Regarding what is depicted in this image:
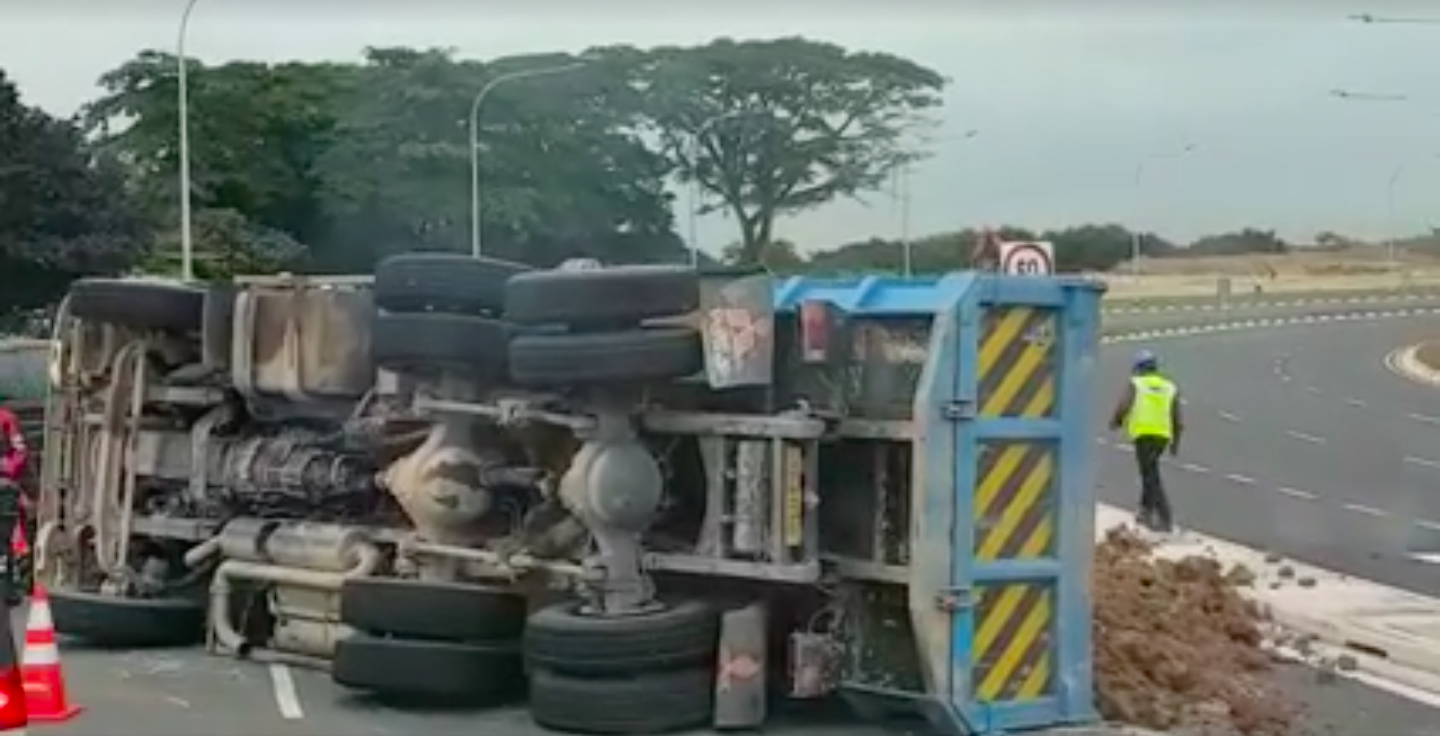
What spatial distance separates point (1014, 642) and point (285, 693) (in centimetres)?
337

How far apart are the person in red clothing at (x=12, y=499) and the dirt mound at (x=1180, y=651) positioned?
A: 6.50 m

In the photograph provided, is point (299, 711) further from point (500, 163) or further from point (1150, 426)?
point (500, 163)

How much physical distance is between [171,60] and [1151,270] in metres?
53.4

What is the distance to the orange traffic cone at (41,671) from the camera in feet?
32.6

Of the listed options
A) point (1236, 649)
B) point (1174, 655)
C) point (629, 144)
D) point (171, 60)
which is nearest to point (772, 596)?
point (1174, 655)

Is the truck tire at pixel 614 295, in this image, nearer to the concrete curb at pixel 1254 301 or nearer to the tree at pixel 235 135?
the tree at pixel 235 135

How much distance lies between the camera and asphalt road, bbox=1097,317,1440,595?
65.1ft

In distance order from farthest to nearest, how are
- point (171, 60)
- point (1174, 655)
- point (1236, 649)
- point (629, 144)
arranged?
point (171, 60), point (629, 144), point (1236, 649), point (1174, 655)

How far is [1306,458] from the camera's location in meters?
31.4

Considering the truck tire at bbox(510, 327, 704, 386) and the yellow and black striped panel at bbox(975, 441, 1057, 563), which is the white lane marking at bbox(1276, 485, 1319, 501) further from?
the truck tire at bbox(510, 327, 704, 386)

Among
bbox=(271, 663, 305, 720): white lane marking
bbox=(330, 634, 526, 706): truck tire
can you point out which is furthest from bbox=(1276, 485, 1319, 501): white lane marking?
bbox=(330, 634, 526, 706): truck tire

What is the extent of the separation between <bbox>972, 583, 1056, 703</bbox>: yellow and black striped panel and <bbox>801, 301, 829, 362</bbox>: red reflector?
1132 millimetres

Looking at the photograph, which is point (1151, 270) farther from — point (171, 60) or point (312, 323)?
point (312, 323)

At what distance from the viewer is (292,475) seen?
1192cm
